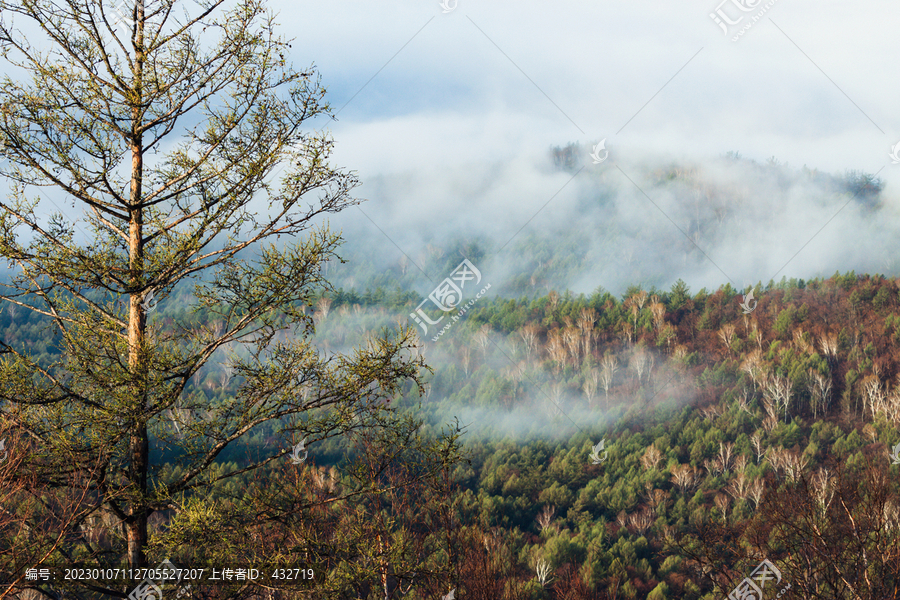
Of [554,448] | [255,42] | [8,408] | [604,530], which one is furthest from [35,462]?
[554,448]

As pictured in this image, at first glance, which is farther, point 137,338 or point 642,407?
point 642,407

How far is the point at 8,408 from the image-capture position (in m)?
4.48

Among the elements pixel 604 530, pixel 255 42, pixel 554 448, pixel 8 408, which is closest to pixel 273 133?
pixel 255 42

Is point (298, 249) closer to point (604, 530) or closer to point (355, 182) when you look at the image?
point (355, 182)

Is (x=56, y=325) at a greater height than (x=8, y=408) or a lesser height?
greater

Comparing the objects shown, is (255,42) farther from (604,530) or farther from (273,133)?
(604,530)

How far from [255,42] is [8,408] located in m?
3.28

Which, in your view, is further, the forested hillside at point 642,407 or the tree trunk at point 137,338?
the forested hillside at point 642,407

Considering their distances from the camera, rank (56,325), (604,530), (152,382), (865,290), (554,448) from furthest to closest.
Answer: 1. (865,290)
2. (554,448)
3. (604,530)
4. (56,325)
5. (152,382)

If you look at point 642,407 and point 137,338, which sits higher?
point 642,407

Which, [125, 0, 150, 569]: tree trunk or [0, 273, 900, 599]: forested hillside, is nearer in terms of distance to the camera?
[125, 0, 150, 569]: tree trunk

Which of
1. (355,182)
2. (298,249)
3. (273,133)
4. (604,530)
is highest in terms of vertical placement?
(273,133)

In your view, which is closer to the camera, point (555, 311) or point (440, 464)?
point (440, 464)

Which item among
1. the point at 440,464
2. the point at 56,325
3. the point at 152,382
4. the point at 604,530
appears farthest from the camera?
the point at 604,530
